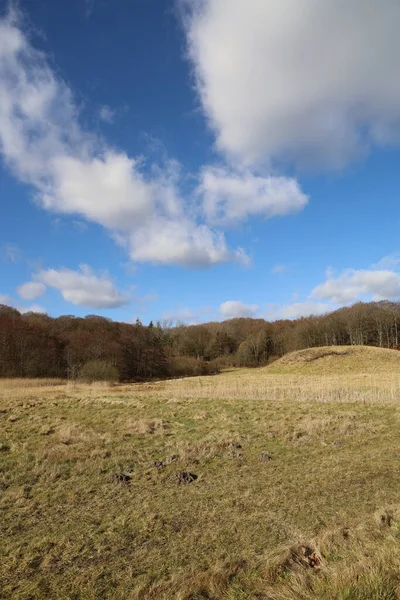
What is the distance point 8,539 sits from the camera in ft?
20.2

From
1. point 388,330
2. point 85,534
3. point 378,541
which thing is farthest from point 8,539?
point 388,330

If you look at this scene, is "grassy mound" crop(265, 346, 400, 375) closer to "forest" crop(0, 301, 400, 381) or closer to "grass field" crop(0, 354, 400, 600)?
"forest" crop(0, 301, 400, 381)

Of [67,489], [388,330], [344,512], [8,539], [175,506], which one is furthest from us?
[388,330]

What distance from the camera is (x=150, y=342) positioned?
272 feet

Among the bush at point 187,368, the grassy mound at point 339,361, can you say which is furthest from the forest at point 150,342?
the grassy mound at point 339,361

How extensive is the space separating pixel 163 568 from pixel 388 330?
103447 millimetres

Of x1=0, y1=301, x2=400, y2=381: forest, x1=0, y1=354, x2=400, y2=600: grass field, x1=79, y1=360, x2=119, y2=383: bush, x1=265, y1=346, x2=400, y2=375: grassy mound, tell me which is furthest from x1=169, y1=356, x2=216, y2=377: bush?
x1=0, y1=354, x2=400, y2=600: grass field

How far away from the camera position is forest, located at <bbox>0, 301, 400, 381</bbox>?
2179 inches

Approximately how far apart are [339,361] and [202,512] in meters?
59.6

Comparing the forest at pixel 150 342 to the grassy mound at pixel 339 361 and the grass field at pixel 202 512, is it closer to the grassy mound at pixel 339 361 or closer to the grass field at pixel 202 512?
the grassy mound at pixel 339 361

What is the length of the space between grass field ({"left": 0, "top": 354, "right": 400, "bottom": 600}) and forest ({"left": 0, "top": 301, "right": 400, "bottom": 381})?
4095cm

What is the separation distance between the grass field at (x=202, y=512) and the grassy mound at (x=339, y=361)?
4448 centimetres

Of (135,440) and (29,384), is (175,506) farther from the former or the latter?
(29,384)

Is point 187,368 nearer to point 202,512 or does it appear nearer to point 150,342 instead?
point 150,342
